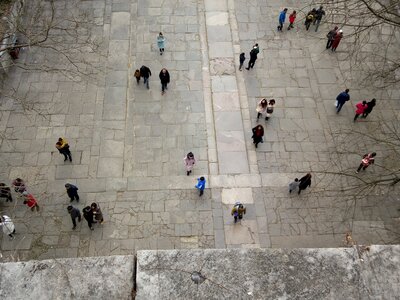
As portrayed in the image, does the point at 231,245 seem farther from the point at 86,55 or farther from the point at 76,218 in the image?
the point at 86,55

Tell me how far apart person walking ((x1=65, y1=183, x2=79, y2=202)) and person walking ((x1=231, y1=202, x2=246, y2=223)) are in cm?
464

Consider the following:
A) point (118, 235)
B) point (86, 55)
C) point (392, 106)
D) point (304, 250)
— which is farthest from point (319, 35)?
point (304, 250)

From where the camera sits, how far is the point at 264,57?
15.6 m

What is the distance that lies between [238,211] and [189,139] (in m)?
3.40

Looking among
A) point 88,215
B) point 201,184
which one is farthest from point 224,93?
point 88,215

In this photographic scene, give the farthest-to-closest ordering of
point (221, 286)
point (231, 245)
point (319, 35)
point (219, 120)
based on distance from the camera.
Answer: point (319, 35) < point (219, 120) < point (231, 245) < point (221, 286)

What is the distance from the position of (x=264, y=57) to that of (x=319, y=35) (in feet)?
9.20

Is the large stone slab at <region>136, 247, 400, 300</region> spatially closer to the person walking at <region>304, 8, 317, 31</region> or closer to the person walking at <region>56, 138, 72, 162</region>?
the person walking at <region>56, 138, 72, 162</region>

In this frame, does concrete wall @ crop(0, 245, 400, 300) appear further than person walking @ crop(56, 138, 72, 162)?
No

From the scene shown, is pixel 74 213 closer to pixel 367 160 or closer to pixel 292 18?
pixel 367 160

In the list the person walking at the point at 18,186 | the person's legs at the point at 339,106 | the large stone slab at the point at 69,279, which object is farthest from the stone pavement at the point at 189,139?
the large stone slab at the point at 69,279

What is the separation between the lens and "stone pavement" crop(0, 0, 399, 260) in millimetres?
11445

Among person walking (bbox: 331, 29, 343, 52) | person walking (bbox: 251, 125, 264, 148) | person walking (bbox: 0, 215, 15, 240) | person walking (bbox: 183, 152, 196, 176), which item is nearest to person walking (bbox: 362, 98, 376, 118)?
person walking (bbox: 331, 29, 343, 52)

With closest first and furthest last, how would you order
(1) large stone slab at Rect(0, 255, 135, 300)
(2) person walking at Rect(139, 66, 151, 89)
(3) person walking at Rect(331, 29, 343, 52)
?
(1) large stone slab at Rect(0, 255, 135, 300), (2) person walking at Rect(139, 66, 151, 89), (3) person walking at Rect(331, 29, 343, 52)
